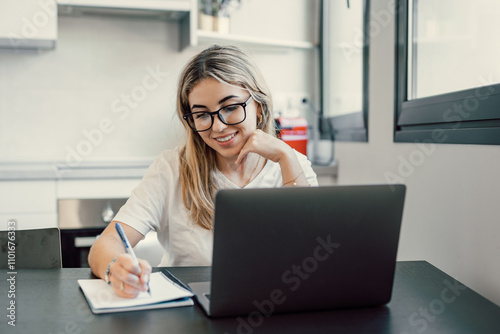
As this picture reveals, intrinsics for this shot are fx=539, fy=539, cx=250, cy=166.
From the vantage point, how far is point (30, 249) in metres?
1.19

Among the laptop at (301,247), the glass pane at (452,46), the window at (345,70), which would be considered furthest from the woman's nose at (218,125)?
the window at (345,70)

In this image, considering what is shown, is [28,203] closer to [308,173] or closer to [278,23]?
[308,173]

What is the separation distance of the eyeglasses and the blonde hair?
60mm

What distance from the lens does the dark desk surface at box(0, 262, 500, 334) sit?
79 cm

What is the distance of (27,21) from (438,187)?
1740 millimetres

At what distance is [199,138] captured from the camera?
1467mm

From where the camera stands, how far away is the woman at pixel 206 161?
52.4 inches

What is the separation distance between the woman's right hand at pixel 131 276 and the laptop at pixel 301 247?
11 centimetres

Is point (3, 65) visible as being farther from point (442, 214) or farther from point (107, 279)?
point (442, 214)

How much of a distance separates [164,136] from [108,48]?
51 cm

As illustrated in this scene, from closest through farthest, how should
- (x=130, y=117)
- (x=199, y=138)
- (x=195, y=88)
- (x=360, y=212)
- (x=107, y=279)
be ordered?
(x=360, y=212) < (x=107, y=279) < (x=195, y=88) < (x=199, y=138) < (x=130, y=117)

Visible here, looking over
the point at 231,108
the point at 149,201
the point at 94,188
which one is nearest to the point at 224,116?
the point at 231,108

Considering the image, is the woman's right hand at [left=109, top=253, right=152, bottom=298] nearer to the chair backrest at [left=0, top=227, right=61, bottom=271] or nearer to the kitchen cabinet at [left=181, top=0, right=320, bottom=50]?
the chair backrest at [left=0, top=227, right=61, bottom=271]

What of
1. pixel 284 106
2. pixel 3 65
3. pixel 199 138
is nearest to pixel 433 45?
pixel 199 138
